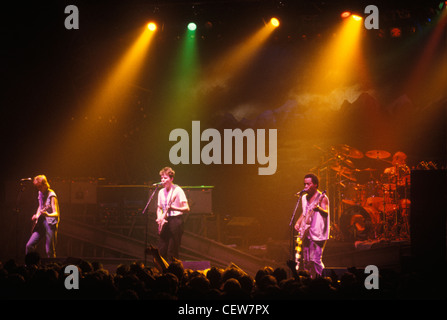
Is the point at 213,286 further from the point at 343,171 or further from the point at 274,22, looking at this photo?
the point at 343,171

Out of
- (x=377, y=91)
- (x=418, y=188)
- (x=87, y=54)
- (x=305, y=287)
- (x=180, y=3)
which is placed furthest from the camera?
(x=377, y=91)

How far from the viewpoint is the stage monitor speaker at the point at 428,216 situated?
362 cm

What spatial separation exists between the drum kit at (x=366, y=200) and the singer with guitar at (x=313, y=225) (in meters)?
4.14

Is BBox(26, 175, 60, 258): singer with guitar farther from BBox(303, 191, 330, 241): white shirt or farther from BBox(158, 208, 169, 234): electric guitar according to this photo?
BBox(303, 191, 330, 241): white shirt

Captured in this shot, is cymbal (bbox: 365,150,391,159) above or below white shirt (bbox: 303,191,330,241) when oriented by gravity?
above

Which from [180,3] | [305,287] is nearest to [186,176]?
[180,3]

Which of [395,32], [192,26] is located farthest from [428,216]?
[192,26]

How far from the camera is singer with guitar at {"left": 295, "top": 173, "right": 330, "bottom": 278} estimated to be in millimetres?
6168

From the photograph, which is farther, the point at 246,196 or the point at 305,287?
the point at 246,196

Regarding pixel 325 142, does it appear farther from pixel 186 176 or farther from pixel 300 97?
pixel 186 176

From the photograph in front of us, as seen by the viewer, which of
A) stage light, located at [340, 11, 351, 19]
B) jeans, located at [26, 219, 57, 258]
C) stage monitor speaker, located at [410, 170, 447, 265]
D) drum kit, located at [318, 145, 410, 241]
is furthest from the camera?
drum kit, located at [318, 145, 410, 241]

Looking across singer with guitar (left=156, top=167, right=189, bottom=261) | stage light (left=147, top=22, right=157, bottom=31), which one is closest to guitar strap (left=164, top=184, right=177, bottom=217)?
singer with guitar (left=156, top=167, right=189, bottom=261)

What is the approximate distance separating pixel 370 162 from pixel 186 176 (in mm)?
5697

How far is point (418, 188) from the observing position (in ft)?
12.5
